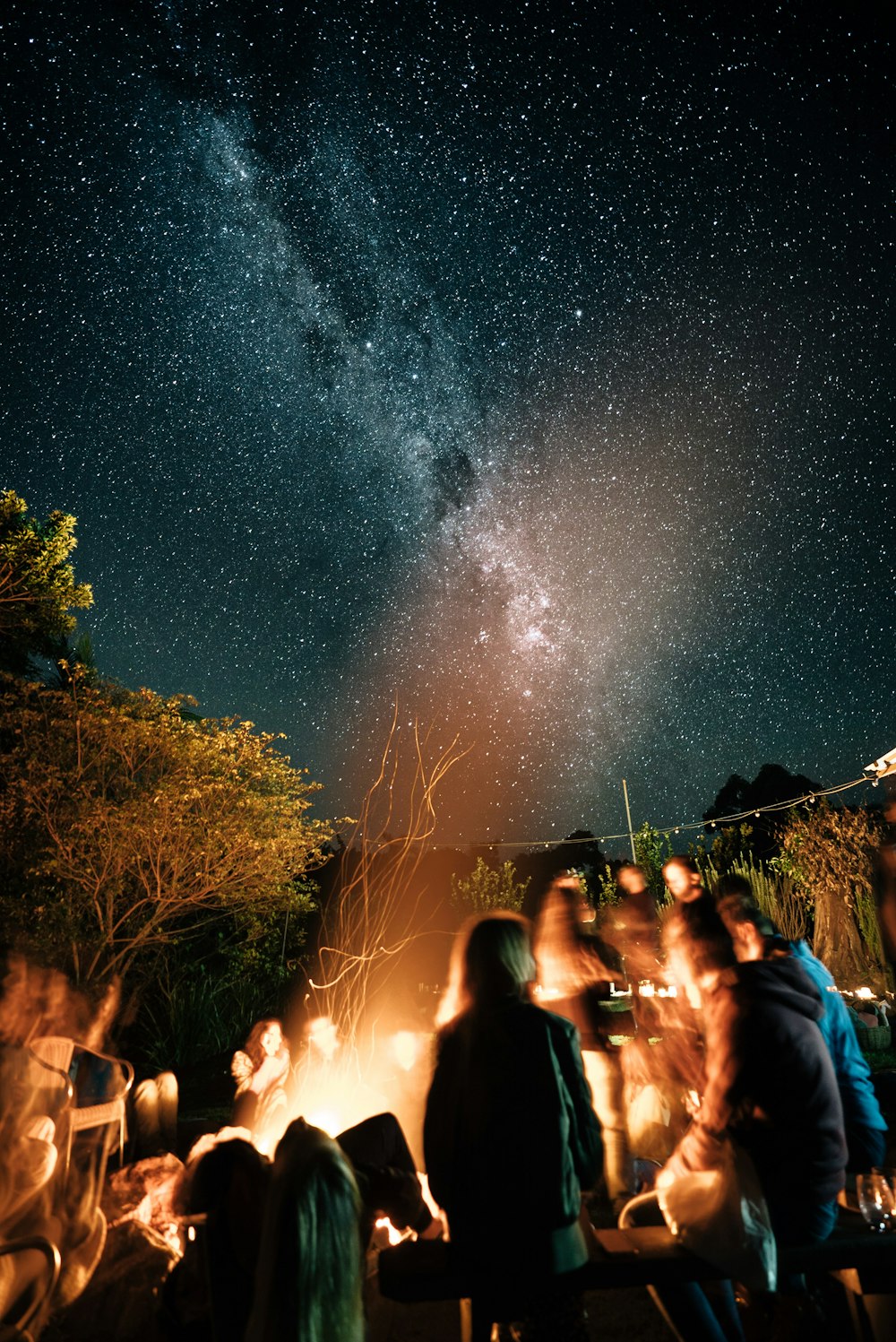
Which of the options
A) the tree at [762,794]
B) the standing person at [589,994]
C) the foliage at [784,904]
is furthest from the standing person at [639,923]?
the tree at [762,794]

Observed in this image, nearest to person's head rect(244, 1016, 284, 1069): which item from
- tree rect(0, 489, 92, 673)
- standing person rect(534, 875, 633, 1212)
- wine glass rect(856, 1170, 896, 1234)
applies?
standing person rect(534, 875, 633, 1212)

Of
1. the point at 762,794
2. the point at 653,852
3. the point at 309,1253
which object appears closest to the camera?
the point at 309,1253

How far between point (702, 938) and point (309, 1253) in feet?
5.70

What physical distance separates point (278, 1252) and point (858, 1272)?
1.97 metres

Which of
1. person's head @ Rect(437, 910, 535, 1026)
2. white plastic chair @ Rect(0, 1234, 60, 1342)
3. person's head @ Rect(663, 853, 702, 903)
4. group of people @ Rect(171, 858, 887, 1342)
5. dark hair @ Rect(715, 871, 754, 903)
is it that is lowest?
white plastic chair @ Rect(0, 1234, 60, 1342)

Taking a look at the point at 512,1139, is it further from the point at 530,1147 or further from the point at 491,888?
the point at 491,888

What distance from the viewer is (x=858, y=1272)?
225 cm

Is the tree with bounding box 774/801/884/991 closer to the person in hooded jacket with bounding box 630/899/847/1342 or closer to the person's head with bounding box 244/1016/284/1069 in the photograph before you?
the person's head with bounding box 244/1016/284/1069

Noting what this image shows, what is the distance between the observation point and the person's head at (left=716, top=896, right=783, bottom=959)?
8.87 feet

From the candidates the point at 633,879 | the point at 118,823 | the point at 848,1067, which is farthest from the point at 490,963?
the point at 118,823

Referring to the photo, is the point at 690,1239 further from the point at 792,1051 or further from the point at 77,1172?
the point at 77,1172

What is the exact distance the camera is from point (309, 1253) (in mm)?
1646

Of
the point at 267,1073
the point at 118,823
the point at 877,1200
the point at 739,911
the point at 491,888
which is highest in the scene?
the point at 491,888

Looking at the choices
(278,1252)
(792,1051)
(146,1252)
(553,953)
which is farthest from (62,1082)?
(792,1051)
